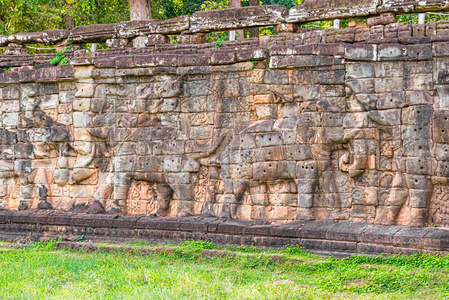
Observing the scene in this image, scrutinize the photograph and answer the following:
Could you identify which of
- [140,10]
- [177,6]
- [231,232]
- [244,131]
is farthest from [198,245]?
[177,6]

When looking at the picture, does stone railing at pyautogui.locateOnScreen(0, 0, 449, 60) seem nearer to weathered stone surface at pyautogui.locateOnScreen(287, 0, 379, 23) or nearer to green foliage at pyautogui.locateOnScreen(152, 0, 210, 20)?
weathered stone surface at pyautogui.locateOnScreen(287, 0, 379, 23)

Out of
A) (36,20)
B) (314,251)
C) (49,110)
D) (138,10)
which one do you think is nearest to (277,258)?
(314,251)

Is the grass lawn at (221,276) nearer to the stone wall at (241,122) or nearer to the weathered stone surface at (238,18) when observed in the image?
the stone wall at (241,122)

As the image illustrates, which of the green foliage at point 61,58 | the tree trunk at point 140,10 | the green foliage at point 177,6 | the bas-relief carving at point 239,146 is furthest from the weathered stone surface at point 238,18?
the green foliage at point 177,6

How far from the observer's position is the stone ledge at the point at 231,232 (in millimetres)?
10430

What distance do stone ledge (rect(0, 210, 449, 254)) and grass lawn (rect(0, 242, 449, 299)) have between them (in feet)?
1.06

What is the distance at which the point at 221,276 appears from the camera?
32.6ft

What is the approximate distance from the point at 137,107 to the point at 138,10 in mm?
6097

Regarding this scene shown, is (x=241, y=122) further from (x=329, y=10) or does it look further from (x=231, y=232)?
(x=329, y=10)

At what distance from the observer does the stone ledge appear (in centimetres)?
1043

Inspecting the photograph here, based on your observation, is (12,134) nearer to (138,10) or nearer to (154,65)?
(154,65)

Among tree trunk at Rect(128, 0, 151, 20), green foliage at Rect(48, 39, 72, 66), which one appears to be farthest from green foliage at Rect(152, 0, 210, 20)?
green foliage at Rect(48, 39, 72, 66)

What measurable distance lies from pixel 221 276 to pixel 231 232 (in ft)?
6.87

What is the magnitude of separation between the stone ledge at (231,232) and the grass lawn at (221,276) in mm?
322
